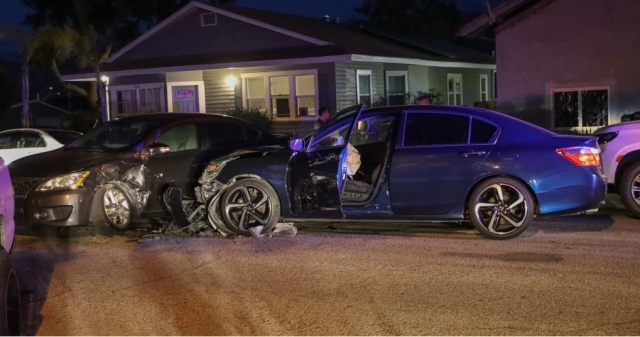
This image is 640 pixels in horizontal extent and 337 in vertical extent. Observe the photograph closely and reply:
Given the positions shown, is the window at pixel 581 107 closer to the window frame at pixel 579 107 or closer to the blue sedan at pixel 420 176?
the window frame at pixel 579 107

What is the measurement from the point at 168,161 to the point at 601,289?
5.81 meters

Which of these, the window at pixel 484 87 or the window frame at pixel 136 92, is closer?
the window frame at pixel 136 92

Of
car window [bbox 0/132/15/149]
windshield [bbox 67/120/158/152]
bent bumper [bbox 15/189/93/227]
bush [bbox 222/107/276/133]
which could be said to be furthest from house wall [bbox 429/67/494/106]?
bent bumper [bbox 15/189/93/227]

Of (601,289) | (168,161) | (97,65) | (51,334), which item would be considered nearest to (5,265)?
(51,334)

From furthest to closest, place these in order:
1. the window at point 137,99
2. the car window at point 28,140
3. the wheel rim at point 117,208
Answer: the window at point 137,99
the car window at point 28,140
the wheel rim at point 117,208

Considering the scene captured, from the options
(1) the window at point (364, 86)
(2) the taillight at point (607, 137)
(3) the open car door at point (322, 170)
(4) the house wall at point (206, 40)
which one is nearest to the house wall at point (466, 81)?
(1) the window at point (364, 86)

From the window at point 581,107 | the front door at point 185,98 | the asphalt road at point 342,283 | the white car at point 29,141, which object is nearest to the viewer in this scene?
the asphalt road at point 342,283

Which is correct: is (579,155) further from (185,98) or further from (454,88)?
(454,88)

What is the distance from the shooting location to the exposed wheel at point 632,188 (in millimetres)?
10352

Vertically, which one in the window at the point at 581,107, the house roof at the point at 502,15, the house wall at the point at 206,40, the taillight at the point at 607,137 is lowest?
the taillight at the point at 607,137

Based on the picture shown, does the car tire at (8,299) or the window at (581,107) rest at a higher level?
the window at (581,107)

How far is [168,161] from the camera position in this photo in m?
10.4

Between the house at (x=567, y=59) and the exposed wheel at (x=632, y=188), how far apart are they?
6788mm

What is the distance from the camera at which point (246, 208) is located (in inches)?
376
